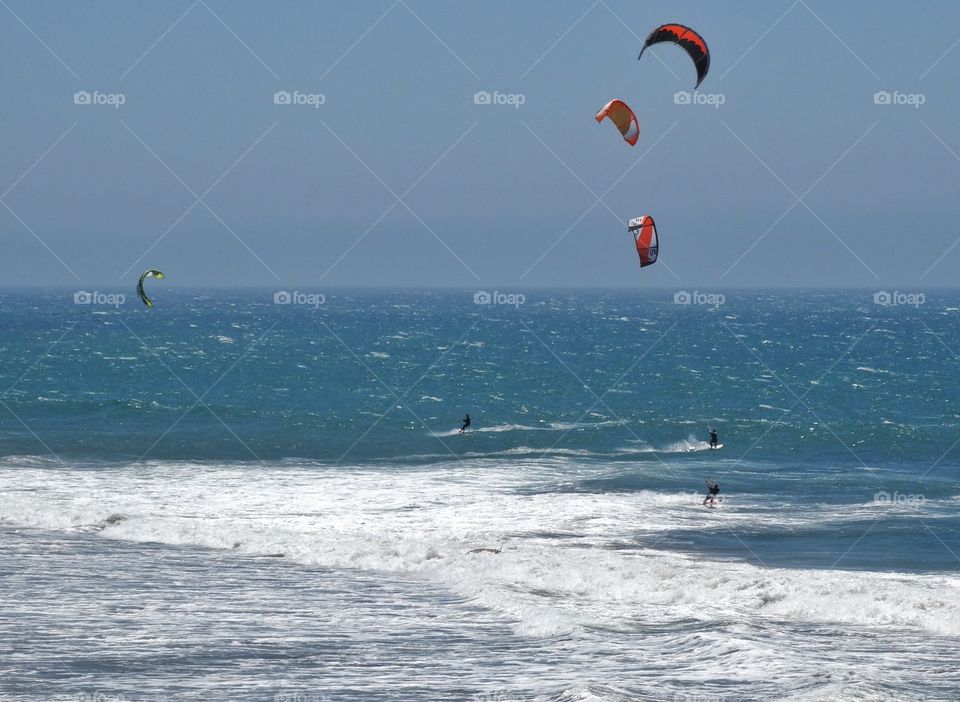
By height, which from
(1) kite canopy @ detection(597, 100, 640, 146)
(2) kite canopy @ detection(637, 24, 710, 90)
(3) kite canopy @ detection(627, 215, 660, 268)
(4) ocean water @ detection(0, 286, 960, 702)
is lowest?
(4) ocean water @ detection(0, 286, 960, 702)

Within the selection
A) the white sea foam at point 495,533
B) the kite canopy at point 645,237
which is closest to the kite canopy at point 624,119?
the kite canopy at point 645,237

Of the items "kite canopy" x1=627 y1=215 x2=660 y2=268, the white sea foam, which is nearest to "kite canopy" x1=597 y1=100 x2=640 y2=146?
"kite canopy" x1=627 y1=215 x2=660 y2=268

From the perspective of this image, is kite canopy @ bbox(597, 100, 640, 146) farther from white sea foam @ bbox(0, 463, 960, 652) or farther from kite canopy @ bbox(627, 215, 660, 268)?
white sea foam @ bbox(0, 463, 960, 652)

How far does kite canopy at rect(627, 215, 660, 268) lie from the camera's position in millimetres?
27312

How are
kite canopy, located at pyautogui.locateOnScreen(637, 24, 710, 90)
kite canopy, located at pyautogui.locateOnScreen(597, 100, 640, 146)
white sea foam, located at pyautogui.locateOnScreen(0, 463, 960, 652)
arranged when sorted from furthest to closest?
kite canopy, located at pyautogui.locateOnScreen(597, 100, 640, 146)
kite canopy, located at pyautogui.locateOnScreen(637, 24, 710, 90)
white sea foam, located at pyautogui.locateOnScreen(0, 463, 960, 652)

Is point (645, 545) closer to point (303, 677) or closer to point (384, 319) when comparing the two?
point (303, 677)

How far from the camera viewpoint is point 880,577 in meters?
20.9

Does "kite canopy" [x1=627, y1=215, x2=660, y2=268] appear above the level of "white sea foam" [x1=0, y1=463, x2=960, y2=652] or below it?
above

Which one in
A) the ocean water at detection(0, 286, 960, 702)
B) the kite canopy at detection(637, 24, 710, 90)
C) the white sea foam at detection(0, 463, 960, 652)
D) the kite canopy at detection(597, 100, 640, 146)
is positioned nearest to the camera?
the ocean water at detection(0, 286, 960, 702)

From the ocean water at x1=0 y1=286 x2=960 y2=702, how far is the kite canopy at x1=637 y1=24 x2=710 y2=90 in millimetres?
10379

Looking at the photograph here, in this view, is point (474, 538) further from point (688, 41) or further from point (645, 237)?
point (688, 41)

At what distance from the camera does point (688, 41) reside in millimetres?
26359

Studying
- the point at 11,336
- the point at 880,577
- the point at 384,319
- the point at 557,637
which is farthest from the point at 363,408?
the point at 384,319

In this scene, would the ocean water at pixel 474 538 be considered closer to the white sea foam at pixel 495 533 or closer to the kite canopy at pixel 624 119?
the white sea foam at pixel 495 533
